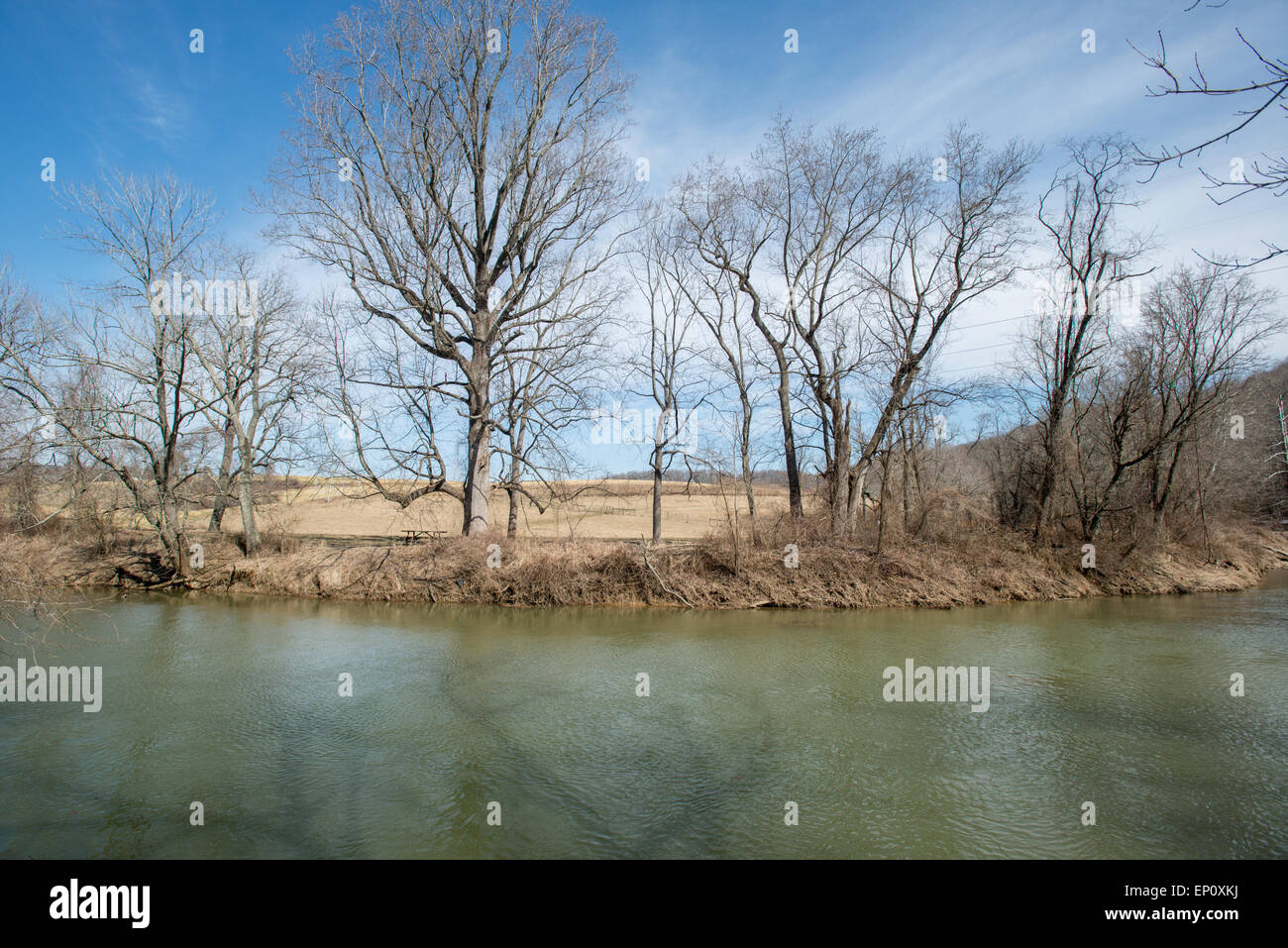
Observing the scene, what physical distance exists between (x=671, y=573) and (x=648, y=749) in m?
10.3

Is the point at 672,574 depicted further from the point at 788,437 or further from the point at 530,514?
the point at 530,514

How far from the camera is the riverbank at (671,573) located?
59.2 feet

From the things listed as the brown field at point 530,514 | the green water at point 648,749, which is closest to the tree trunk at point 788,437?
the brown field at point 530,514

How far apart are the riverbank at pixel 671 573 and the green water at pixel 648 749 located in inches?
140

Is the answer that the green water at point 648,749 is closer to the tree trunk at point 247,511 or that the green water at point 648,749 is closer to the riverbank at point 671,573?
the riverbank at point 671,573

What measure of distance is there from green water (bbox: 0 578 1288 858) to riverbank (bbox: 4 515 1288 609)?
3.54 meters

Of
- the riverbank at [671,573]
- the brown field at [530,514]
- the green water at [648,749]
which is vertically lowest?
the green water at [648,749]

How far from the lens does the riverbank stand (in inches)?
710

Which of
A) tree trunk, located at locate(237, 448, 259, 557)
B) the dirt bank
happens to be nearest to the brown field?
tree trunk, located at locate(237, 448, 259, 557)

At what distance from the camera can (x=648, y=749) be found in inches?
318

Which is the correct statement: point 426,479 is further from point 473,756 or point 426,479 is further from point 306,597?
point 473,756

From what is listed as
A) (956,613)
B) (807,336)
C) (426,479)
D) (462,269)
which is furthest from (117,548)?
(956,613)

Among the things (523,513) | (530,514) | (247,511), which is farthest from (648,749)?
(530,514)

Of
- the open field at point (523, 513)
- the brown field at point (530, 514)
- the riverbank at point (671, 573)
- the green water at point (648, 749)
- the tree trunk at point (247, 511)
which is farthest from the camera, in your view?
the brown field at point (530, 514)
